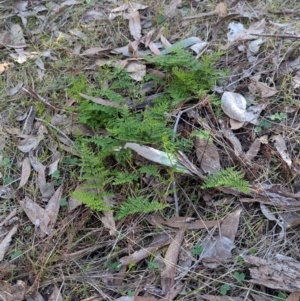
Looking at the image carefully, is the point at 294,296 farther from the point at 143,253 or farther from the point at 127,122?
the point at 127,122

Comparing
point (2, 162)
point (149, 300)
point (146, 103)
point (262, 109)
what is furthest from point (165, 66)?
point (149, 300)

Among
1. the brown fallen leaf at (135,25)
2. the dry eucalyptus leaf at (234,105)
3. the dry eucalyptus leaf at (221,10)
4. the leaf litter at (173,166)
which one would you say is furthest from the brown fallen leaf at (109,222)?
A: the dry eucalyptus leaf at (221,10)

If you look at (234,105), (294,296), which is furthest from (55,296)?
(234,105)

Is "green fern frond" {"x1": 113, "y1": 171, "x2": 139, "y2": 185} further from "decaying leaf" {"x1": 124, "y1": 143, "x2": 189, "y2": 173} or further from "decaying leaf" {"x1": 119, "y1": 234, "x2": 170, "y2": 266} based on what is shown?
"decaying leaf" {"x1": 119, "y1": 234, "x2": 170, "y2": 266}

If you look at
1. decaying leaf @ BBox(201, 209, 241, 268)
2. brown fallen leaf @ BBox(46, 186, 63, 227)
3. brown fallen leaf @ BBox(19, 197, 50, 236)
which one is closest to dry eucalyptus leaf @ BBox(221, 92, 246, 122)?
decaying leaf @ BBox(201, 209, 241, 268)

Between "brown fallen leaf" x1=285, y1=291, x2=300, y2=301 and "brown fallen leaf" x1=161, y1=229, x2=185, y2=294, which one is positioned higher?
"brown fallen leaf" x1=285, y1=291, x2=300, y2=301

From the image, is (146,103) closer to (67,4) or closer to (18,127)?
(18,127)
